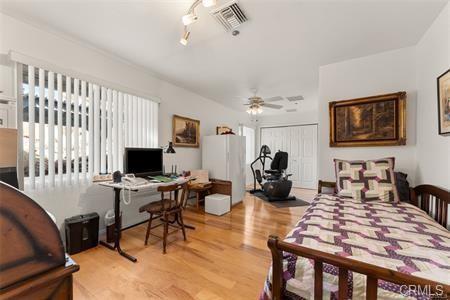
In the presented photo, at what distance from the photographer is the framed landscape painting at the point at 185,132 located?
12.6 ft

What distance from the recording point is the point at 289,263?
1.03 m

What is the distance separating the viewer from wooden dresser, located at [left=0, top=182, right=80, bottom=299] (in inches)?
21.1

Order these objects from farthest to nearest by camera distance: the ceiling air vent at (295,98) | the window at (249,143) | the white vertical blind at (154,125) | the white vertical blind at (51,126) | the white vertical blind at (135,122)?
the window at (249,143), the ceiling air vent at (295,98), the white vertical blind at (154,125), the white vertical blind at (135,122), the white vertical blind at (51,126)

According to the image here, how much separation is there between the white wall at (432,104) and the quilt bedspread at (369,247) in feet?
1.89

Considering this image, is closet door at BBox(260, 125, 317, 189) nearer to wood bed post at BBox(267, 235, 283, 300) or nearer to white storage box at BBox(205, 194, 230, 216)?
white storage box at BBox(205, 194, 230, 216)

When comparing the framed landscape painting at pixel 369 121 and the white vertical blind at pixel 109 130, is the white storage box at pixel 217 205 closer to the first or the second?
the white vertical blind at pixel 109 130

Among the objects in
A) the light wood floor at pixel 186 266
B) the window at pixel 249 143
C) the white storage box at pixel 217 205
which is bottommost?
the light wood floor at pixel 186 266

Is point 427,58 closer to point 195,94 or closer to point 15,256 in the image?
point 15,256

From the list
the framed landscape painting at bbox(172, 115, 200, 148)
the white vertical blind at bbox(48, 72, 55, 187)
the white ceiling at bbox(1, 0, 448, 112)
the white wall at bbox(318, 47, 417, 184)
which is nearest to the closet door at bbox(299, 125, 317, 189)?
the white ceiling at bbox(1, 0, 448, 112)

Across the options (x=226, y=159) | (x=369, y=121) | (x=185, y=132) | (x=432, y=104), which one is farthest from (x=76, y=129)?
(x=432, y=104)

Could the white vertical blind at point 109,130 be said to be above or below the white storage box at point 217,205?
above

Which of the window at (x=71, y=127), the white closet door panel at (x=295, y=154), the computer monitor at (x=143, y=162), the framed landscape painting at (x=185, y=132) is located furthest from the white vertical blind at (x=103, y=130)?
the white closet door panel at (x=295, y=154)

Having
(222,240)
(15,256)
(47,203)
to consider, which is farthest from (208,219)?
(15,256)

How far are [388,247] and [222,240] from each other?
1.89 m
